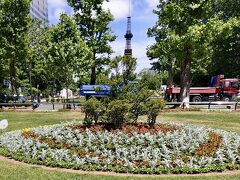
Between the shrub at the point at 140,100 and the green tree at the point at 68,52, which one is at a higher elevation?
the green tree at the point at 68,52

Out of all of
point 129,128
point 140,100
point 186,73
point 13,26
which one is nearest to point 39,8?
point 13,26

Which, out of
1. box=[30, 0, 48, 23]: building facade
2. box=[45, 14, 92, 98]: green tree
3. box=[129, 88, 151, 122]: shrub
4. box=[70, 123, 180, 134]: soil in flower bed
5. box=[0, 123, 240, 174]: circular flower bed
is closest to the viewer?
box=[0, 123, 240, 174]: circular flower bed

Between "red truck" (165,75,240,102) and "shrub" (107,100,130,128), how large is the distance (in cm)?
3099

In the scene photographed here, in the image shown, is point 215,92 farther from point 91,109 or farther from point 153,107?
point 91,109

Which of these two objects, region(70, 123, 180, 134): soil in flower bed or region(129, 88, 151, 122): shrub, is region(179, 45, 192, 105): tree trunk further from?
region(70, 123, 180, 134): soil in flower bed

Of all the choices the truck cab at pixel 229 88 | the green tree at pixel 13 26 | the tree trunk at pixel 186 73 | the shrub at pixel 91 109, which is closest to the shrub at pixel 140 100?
the shrub at pixel 91 109

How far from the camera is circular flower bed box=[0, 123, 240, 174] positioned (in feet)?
37.8

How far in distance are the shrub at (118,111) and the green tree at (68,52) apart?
25091 mm

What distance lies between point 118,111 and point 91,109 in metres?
1.26

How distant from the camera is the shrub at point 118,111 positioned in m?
14.8

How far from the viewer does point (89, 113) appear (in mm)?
15984

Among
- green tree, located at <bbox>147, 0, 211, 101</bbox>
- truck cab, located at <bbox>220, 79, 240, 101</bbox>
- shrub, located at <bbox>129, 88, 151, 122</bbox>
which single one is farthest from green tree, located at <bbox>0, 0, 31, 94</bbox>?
shrub, located at <bbox>129, 88, 151, 122</bbox>

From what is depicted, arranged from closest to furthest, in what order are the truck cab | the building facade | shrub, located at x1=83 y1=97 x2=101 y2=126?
1. shrub, located at x1=83 y1=97 x2=101 y2=126
2. the truck cab
3. the building facade

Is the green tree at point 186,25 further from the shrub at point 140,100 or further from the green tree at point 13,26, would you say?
the shrub at point 140,100
